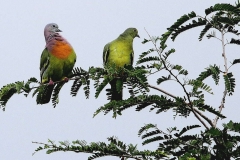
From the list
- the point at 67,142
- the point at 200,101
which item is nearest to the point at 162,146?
the point at 200,101

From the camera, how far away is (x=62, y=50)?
6.68 m

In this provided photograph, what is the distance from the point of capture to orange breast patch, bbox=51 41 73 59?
21.8 feet

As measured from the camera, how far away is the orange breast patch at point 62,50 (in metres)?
6.65

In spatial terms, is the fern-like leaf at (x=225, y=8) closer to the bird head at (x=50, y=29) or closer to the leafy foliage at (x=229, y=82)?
the leafy foliage at (x=229, y=82)

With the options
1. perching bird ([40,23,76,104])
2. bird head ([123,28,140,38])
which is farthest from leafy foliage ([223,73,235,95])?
bird head ([123,28,140,38])

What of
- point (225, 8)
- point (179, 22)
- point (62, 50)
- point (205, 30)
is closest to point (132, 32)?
point (62, 50)

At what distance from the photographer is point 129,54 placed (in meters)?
7.46

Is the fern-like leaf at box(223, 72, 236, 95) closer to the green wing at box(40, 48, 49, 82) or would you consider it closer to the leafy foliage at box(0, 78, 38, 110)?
the leafy foliage at box(0, 78, 38, 110)

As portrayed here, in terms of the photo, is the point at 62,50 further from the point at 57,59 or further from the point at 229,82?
the point at 229,82

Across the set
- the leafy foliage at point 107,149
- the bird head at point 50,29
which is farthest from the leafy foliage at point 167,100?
the bird head at point 50,29

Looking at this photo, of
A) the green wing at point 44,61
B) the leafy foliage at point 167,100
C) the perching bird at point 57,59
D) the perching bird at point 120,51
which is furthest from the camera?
the perching bird at point 120,51

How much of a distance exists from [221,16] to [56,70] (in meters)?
2.99

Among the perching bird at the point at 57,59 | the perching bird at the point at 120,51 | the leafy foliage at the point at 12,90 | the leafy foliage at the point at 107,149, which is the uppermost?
the perching bird at the point at 120,51

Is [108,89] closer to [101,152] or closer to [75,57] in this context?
[101,152]
